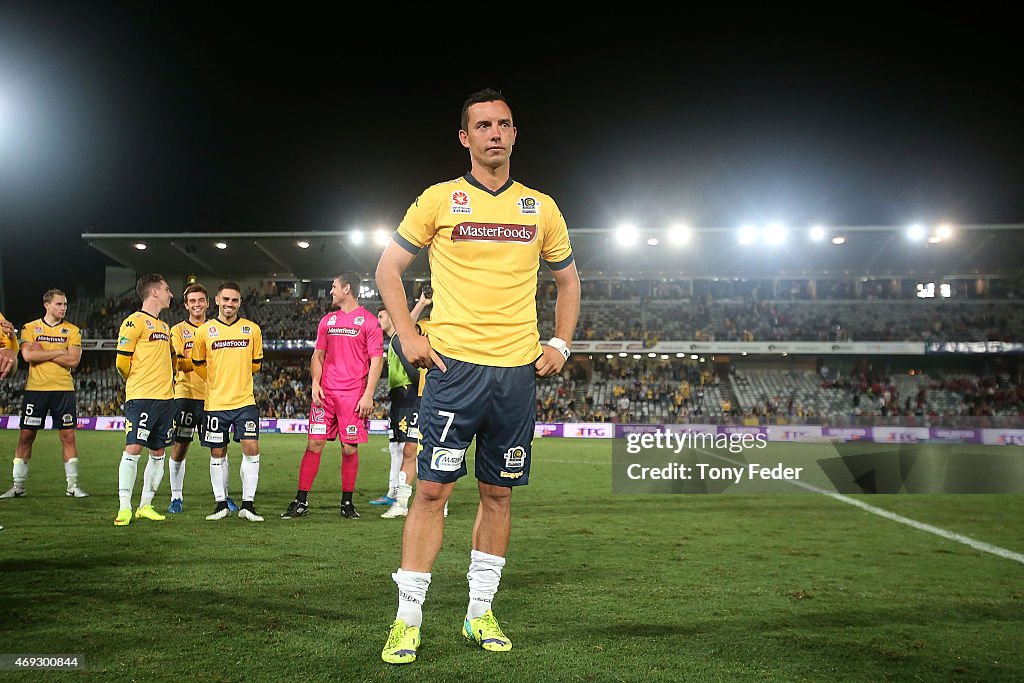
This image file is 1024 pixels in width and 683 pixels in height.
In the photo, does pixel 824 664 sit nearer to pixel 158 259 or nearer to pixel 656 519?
pixel 656 519

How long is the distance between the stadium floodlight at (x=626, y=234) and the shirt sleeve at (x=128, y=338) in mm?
28496

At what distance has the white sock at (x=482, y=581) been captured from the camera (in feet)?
11.8

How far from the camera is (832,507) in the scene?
980cm

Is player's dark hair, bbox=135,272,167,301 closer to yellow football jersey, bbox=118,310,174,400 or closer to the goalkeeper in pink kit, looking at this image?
yellow football jersey, bbox=118,310,174,400

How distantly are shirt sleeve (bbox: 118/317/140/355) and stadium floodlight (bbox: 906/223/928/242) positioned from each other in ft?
112

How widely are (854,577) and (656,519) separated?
313 cm

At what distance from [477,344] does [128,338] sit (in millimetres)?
5602

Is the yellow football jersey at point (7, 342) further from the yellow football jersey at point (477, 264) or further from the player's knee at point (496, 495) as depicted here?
the player's knee at point (496, 495)

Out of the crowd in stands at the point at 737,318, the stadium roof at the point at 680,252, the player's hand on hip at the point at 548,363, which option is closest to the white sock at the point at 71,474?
the player's hand on hip at the point at 548,363

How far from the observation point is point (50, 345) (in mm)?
9164

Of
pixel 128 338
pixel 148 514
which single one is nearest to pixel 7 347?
pixel 128 338

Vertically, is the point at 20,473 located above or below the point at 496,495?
below

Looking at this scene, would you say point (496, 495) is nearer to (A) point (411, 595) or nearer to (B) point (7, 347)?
(A) point (411, 595)

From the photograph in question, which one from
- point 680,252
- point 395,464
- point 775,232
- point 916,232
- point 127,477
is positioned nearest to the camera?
point 127,477
